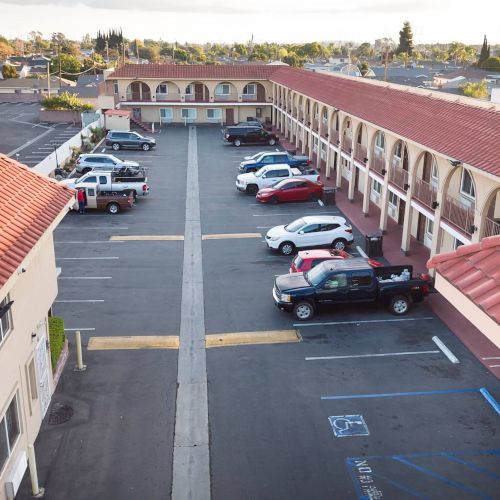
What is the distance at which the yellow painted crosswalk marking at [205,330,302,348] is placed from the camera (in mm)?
17297

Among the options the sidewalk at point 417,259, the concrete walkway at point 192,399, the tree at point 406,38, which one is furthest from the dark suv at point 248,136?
the tree at point 406,38

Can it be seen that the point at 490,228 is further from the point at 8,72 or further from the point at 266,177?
the point at 8,72

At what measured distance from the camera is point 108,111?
55188 millimetres

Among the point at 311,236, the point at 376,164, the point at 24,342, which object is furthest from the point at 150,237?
the point at 24,342

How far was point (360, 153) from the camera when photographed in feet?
105

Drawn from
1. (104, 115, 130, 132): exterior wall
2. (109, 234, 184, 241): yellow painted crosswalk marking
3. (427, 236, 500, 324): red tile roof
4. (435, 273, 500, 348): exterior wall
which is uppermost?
(427, 236, 500, 324): red tile roof

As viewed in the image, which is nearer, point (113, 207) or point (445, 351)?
point (445, 351)

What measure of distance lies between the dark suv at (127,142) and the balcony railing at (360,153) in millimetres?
20891

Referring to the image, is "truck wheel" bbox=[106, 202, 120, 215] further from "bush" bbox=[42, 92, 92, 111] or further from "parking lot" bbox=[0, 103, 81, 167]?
"bush" bbox=[42, 92, 92, 111]

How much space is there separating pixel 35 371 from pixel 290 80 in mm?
42433

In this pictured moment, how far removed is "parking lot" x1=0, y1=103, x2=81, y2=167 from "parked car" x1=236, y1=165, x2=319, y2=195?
13.6 m

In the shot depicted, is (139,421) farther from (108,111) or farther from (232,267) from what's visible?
(108,111)

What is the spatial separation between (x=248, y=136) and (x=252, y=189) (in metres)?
17.0

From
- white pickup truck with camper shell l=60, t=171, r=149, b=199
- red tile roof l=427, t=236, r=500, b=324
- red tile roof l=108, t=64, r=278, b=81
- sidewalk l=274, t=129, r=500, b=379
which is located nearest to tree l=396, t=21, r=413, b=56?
red tile roof l=108, t=64, r=278, b=81
